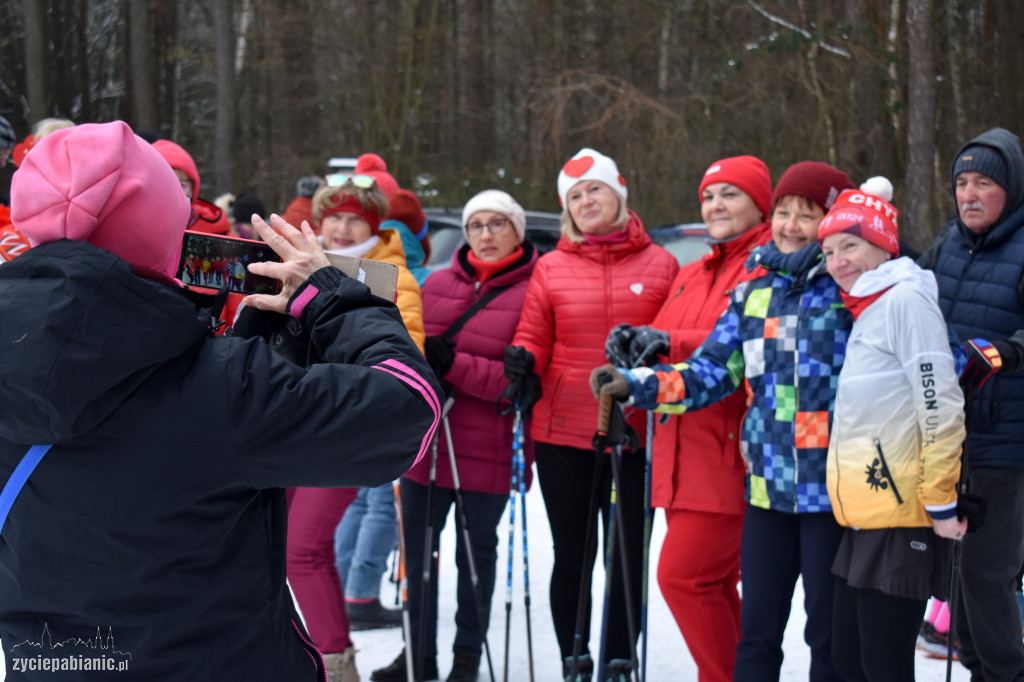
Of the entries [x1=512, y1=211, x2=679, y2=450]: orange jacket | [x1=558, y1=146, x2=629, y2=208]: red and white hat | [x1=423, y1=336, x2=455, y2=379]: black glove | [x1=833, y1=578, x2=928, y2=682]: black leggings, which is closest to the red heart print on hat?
[x1=558, y1=146, x2=629, y2=208]: red and white hat

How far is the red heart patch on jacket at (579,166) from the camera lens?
3.72m

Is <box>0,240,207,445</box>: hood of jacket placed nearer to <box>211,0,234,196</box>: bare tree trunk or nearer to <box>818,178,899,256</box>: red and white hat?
<box>818,178,899,256</box>: red and white hat

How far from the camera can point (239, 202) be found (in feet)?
23.7

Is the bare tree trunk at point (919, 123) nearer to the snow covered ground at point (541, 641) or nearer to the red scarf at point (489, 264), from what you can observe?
the snow covered ground at point (541, 641)

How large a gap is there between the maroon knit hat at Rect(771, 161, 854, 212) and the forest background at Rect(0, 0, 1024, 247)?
530 cm

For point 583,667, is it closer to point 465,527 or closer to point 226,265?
point 465,527

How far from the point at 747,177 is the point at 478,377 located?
1278 millimetres

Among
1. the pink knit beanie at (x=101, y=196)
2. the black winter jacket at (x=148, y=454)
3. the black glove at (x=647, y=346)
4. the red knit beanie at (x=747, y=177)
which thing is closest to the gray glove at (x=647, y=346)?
the black glove at (x=647, y=346)

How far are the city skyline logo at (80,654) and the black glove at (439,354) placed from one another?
2.23 metres

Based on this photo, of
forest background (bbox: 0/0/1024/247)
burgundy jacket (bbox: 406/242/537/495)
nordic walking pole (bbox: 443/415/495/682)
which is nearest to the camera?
nordic walking pole (bbox: 443/415/495/682)

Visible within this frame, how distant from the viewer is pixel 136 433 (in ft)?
4.83

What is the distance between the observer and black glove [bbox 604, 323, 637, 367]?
329 cm

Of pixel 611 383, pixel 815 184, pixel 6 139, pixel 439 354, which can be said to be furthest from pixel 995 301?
pixel 6 139

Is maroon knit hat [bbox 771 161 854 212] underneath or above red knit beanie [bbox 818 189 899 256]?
above
